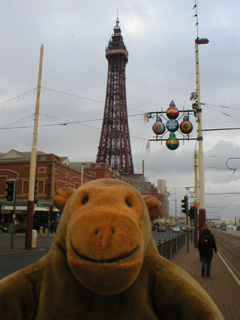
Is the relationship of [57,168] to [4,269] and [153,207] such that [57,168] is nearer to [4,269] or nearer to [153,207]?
[4,269]

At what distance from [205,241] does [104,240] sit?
843 cm

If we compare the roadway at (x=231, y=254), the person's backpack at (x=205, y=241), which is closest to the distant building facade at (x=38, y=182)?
the roadway at (x=231, y=254)

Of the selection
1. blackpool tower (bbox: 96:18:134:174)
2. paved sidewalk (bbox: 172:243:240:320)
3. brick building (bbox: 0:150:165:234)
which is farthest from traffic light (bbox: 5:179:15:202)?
blackpool tower (bbox: 96:18:134:174)

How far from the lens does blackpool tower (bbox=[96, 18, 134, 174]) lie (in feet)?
251

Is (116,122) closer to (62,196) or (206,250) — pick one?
(206,250)

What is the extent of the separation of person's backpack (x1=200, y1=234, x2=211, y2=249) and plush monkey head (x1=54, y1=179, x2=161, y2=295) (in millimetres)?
8039

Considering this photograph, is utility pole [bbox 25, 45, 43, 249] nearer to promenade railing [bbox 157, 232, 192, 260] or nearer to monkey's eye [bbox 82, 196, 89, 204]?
promenade railing [bbox 157, 232, 192, 260]

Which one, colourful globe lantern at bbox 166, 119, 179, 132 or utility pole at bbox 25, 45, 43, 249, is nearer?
colourful globe lantern at bbox 166, 119, 179, 132

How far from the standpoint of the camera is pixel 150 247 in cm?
204

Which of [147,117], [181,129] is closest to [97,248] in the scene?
[181,129]

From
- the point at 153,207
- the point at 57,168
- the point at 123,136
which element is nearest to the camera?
the point at 153,207

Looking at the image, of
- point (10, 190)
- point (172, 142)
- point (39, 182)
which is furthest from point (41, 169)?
point (172, 142)

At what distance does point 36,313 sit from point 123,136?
76117 millimetres

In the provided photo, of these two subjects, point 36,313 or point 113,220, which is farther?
point 36,313
